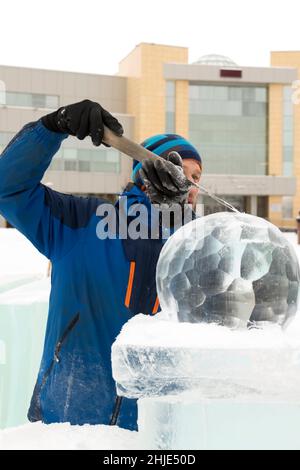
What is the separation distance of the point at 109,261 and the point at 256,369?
93 centimetres

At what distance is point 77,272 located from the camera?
1570 mm

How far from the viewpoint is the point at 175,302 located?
33.7 inches

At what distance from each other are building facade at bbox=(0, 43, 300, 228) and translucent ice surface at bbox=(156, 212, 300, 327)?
33344mm

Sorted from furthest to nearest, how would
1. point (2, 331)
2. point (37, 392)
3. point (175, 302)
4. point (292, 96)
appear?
point (292, 96) < point (2, 331) < point (37, 392) < point (175, 302)

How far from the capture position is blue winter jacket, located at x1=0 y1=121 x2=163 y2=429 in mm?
1419

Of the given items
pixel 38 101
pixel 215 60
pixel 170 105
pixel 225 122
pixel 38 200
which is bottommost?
pixel 38 200

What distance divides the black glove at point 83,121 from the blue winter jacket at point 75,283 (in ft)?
0.14

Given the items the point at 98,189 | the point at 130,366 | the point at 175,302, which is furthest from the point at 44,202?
the point at 98,189

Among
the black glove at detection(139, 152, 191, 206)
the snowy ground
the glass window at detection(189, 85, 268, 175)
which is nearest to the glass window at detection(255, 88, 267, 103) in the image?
the glass window at detection(189, 85, 268, 175)

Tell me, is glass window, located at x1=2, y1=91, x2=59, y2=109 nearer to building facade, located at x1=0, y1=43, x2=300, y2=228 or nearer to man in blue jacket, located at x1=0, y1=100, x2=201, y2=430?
building facade, located at x1=0, y1=43, x2=300, y2=228

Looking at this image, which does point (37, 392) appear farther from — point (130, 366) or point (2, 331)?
point (2, 331)

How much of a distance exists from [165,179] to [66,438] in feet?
1.96

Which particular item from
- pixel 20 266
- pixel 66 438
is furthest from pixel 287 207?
pixel 66 438

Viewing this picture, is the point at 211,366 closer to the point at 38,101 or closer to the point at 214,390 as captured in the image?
the point at 214,390
